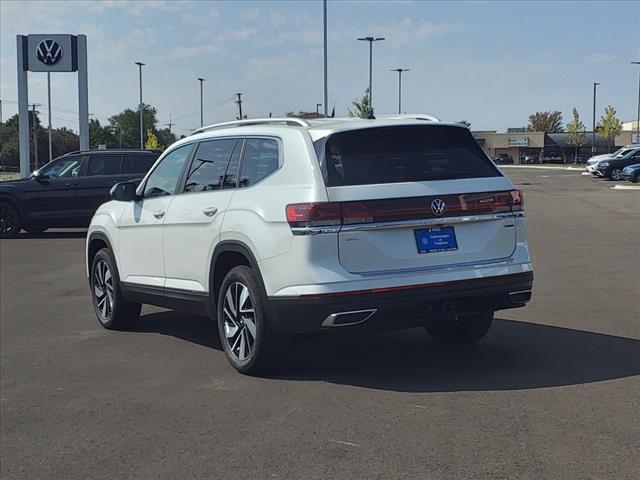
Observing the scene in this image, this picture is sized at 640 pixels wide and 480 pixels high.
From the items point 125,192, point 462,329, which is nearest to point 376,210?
point 462,329

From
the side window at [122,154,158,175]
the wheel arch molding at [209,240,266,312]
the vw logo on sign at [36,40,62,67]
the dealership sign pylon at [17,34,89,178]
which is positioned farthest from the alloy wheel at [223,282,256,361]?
the vw logo on sign at [36,40,62,67]

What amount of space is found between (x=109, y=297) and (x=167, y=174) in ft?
5.30

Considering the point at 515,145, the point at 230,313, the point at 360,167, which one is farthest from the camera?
the point at 515,145

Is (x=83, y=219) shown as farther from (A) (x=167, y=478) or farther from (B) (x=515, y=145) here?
(B) (x=515, y=145)

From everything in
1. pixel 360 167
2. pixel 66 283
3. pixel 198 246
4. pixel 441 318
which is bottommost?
pixel 66 283

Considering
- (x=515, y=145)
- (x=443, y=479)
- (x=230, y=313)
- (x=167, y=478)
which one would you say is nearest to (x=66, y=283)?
(x=230, y=313)

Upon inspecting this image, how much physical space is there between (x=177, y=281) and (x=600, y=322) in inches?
154

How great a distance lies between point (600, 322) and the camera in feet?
24.7

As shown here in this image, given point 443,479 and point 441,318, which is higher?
point 441,318

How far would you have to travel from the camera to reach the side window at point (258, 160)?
586 centimetres

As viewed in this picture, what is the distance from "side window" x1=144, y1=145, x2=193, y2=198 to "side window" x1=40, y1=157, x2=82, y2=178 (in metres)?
11.0

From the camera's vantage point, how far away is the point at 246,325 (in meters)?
5.86

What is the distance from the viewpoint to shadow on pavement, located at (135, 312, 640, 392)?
5613 mm

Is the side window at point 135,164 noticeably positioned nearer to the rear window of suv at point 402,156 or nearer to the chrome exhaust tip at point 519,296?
the rear window of suv at point 402,156
